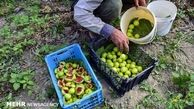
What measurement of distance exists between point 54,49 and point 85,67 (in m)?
0.48

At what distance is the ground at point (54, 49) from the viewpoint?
3.04 m

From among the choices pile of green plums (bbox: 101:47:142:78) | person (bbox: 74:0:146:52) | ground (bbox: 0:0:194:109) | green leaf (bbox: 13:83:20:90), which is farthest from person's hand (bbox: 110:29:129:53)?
green leaf (bbox: 13:83:20:90)

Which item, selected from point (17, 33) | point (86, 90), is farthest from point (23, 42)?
point (86, 90)

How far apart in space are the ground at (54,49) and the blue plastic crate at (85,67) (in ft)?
Answer: 0.58

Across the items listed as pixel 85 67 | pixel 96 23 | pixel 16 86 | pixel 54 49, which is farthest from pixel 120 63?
pixel 16 86

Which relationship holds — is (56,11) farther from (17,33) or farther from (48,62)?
(48,62)

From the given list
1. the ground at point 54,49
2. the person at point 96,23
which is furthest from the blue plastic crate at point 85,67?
the person at point 96,23

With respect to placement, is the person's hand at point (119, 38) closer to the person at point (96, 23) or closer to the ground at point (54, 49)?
the person at point (96, 23)

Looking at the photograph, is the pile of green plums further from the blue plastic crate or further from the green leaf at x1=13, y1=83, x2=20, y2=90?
the green leaf at x1=13, y1=83, x2=20, y2=90

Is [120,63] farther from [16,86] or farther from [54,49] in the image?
[16,86]

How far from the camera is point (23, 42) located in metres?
3.46

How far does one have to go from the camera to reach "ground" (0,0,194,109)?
9.96 ft

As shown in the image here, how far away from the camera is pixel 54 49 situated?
11.0 feet

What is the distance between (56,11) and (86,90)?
1.31m
